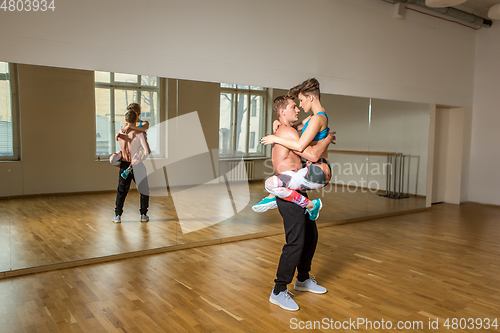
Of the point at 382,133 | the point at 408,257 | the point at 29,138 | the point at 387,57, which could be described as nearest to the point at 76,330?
the point at 29,138

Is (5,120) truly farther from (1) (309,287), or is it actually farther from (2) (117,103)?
(1) (309,287)

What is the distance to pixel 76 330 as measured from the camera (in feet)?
8.30

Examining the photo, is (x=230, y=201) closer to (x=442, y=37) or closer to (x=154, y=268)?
(x=154, y=268)

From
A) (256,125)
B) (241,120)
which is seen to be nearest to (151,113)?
(241,120)

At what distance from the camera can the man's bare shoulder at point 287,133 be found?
2885 millimetres

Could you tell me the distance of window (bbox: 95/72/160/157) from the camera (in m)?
3.98

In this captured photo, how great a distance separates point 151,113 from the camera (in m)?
4.25

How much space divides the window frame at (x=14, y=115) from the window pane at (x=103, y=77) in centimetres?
71

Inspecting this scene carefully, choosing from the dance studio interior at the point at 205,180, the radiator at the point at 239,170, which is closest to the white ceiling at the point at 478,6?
the dance studio interior at the point at 205,180

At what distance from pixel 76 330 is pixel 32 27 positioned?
2.78 meters

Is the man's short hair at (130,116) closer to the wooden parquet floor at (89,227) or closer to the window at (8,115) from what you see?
the wooden parquet floor at (89,227)

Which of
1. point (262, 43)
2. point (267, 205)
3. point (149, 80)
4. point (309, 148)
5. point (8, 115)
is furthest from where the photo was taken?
point (262, 43)

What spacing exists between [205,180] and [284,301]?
A: 2070mm

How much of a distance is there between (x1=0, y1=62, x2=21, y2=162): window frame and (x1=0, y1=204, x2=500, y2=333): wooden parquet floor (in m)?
1.09
